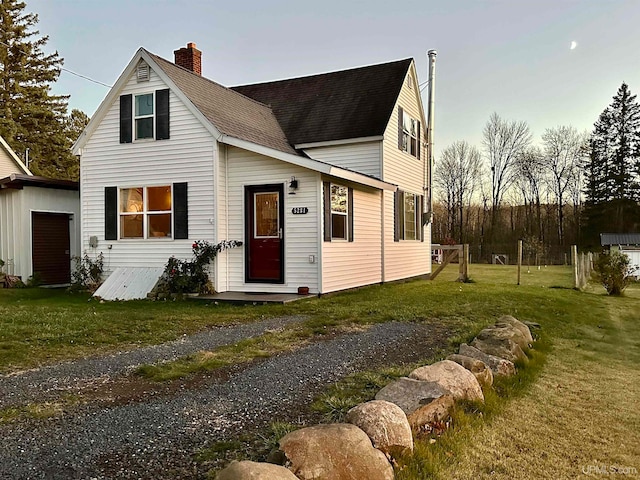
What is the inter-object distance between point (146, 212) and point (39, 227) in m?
3.73

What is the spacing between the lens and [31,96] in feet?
101

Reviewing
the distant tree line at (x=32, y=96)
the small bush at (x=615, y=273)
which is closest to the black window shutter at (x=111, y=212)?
the small bush at (x=615, y=273)

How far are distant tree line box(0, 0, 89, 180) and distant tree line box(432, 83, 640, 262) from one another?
92.8ft

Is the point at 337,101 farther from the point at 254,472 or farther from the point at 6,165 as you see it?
the point at 254,472

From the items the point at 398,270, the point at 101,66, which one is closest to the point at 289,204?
the point at 398,270

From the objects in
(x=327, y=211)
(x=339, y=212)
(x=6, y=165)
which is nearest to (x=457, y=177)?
(x=339, y=212)

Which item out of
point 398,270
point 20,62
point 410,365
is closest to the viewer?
point 410,365

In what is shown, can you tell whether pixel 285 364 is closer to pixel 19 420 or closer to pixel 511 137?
pixel 19 420

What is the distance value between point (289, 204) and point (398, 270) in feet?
17.5

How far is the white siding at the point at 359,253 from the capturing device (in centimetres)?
1087

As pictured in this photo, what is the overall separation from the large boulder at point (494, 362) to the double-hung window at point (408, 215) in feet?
31.9

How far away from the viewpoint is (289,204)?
1065 cm

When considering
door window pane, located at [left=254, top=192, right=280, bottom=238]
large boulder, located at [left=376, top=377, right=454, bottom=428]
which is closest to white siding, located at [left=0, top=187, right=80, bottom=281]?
door window pane, located at [left=254, top=192, right=280, bottom=238]

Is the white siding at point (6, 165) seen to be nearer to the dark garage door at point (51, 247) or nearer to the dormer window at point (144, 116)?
the dark garage door at point (51, 247)
